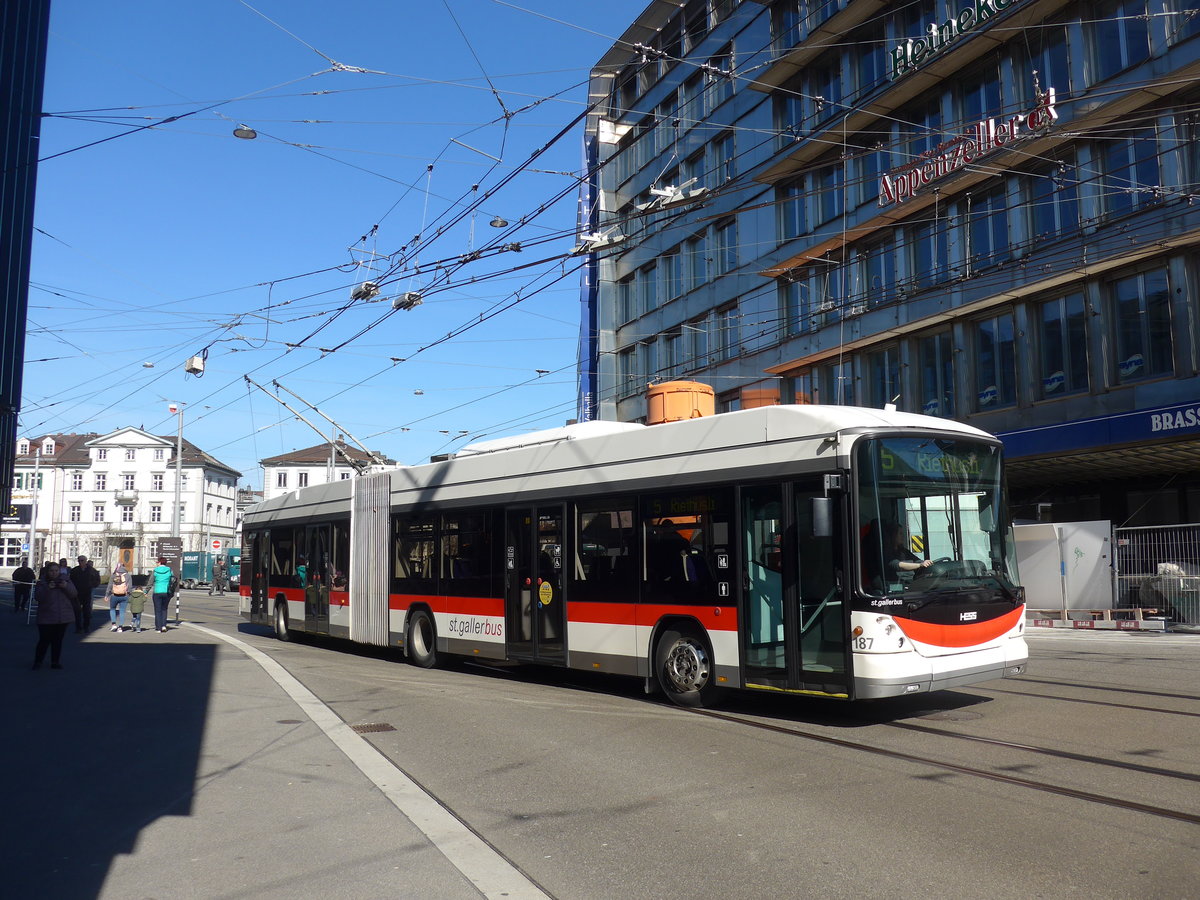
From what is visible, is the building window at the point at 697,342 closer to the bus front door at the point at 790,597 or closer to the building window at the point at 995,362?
the building window at the point at 995,362

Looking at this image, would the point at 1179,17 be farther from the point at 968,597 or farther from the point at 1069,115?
the point at 968,597

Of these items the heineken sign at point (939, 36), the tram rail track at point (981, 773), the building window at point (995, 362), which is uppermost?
the heineken sign at point (939, 36)

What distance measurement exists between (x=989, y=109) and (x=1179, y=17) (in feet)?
16.0

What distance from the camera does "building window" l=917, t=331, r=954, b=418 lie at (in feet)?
91.0

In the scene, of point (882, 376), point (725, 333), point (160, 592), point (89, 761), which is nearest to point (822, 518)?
point (89, 761)

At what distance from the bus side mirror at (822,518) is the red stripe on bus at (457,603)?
596cm

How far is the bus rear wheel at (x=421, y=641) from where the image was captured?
15.8m

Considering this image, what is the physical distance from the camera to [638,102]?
42406mm

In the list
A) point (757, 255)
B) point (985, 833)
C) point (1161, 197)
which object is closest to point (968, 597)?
point (985, 833)

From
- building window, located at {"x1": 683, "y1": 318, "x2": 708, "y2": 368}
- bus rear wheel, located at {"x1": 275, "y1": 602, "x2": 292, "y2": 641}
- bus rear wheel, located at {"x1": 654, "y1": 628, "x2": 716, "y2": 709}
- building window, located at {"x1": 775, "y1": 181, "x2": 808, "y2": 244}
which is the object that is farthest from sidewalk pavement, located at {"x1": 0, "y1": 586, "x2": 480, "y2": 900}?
building window, located at {"x1": 683, "y1": 318, "x2": 708, "y2": 368}

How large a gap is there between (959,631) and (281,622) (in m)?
15.8

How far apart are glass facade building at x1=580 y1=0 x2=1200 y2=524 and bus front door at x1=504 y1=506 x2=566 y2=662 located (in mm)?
3655

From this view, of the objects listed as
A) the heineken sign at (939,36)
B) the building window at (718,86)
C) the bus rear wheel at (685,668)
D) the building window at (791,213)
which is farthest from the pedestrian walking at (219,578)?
the bus rear wheel at (685,668)

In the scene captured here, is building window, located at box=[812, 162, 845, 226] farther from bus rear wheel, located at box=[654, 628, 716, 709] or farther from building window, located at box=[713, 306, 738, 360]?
bus rear wheel, located at box=[654, 628, 716, 709]
